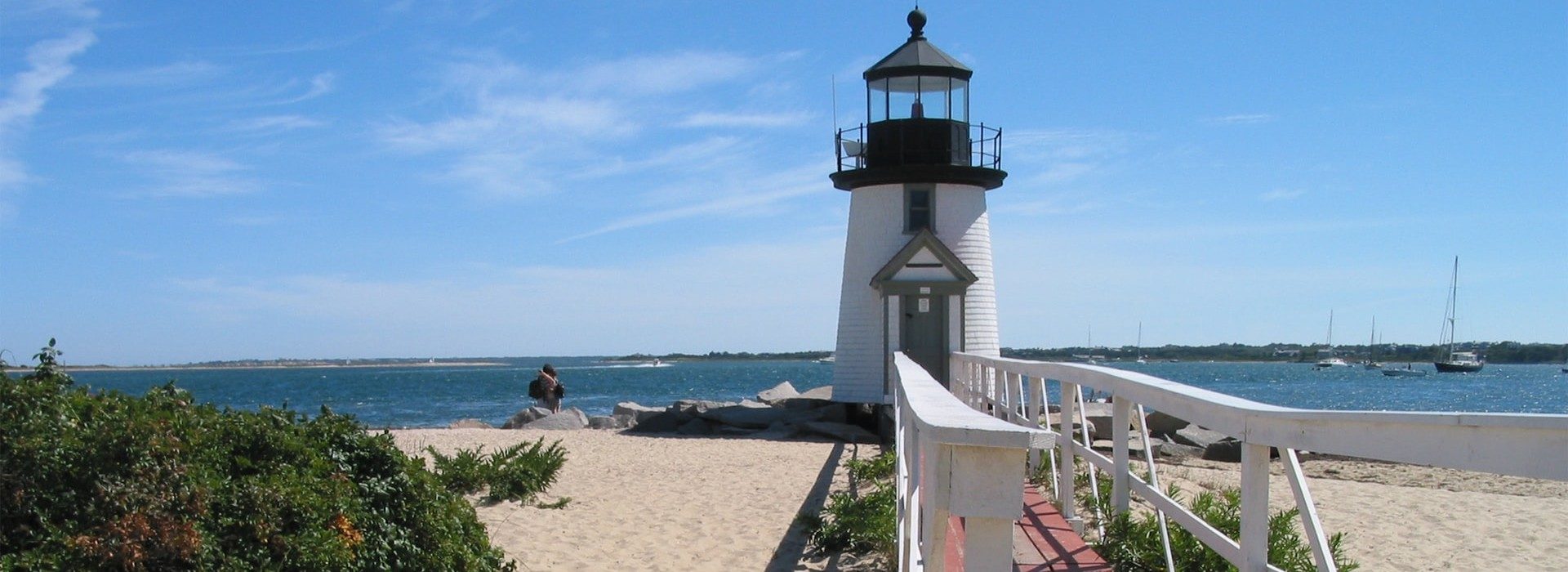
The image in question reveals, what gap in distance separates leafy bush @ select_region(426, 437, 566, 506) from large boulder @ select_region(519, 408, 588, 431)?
8.94 meters

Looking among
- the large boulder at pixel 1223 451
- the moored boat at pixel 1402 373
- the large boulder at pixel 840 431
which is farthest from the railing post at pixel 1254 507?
the moored boat at pixel 1402 373

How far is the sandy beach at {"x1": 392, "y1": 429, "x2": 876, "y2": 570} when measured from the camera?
8047mm

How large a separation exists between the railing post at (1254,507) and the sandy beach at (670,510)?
13.7ft

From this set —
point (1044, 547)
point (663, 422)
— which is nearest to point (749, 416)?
point (663, 422)

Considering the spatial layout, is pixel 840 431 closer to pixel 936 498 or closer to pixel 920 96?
pixel 920 96

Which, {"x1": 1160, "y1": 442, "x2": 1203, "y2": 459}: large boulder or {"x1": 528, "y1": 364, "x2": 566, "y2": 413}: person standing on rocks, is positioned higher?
{"x1": 528, "y1": 364, "x2": 566, "y2": 413}: person standing on rocks

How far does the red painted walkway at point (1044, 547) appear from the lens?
484 centimetres

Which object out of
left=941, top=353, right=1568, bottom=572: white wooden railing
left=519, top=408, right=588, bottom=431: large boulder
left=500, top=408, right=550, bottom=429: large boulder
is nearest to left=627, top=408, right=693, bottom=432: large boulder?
left=519, top=408, right=588, bottom=431: large boulder

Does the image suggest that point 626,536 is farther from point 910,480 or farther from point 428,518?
point 910,480

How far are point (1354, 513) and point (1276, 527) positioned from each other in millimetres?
4941

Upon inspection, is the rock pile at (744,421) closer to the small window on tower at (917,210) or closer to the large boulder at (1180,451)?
the small window on tower at (917,210)

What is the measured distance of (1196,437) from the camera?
62.6 feet

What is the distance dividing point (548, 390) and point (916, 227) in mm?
8352

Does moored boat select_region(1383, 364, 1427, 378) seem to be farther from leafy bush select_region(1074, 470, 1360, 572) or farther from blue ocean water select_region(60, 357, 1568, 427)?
leafy bush select_region(1074, 470, 1360, 572)
